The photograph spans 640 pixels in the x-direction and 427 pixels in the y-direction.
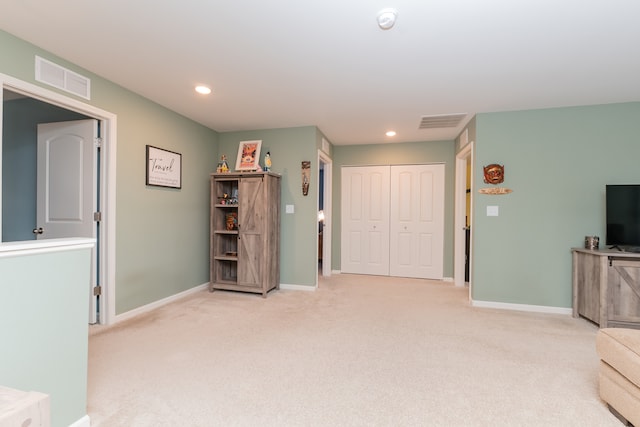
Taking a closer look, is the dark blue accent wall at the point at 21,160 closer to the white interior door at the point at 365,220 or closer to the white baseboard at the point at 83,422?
the white baseboard at the point at 83,422

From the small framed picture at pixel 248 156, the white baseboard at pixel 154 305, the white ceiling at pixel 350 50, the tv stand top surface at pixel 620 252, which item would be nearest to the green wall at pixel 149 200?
the white baseboard at pixel 154 305

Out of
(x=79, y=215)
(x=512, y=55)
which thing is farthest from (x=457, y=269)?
(x=79, y=215)

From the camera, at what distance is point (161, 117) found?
358 cm

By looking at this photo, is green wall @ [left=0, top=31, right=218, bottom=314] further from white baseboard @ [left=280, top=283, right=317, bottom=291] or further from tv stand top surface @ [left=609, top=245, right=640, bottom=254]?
tv stand top surface @ [left=609, top=245, right=640, bottom=254]

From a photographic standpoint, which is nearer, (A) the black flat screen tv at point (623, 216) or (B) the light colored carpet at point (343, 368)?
(B) the light colored carpet at point (343, 368)

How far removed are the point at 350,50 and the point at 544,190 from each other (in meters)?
2.85

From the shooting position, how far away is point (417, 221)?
523 cm

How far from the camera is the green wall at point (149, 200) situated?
2.89 metres

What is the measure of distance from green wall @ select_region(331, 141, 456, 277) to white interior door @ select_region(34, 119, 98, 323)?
11.9 ft

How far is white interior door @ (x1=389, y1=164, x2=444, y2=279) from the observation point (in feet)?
16.9

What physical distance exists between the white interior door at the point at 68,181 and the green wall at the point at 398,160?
363cm

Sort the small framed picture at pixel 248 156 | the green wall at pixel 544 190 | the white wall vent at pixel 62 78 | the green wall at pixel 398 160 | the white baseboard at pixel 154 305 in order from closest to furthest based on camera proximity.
A: the white wall vent at pixel 62 78 → the white baseboard at pixel 154 305 → the green wall at pixel 544 190 → the small framed picture at pixel 248 156 → the green wall at pixel 398 160

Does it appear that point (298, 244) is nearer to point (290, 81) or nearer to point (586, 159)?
point (290, 81)

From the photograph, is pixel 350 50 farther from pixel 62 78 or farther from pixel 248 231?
pixel 248 231
